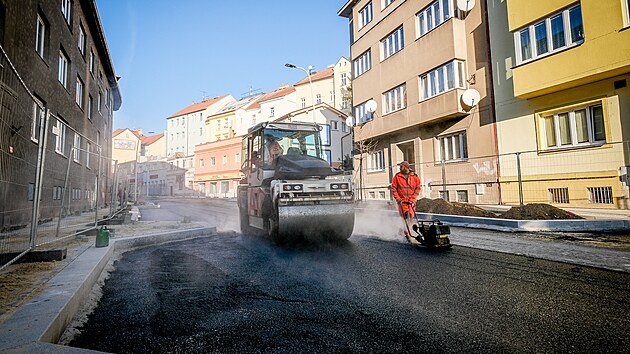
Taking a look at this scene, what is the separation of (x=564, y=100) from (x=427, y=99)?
5775 millimetres

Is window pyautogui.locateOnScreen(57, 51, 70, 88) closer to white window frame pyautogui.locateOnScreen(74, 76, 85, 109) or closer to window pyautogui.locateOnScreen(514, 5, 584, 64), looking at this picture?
white window frame pyautogui.locateOnScreen(74, 76, 85, 109)

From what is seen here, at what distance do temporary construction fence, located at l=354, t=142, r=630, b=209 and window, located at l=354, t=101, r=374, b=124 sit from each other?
19.1 ft

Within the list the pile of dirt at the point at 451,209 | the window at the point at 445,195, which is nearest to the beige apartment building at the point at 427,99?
the window at the point at 445,195

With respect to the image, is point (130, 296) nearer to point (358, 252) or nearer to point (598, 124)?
point (358, 252)

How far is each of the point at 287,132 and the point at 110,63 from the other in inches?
853

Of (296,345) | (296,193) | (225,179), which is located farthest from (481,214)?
(225,179)

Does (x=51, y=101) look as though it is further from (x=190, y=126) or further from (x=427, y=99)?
(x=190, y=126)

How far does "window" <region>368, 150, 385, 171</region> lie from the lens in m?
20.8

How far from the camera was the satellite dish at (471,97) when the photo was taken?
14117 millimetres

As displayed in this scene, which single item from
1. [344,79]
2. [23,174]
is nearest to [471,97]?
[23,174]

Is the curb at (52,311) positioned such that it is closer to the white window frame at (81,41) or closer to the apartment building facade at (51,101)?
the apartment building facade at (51,101)

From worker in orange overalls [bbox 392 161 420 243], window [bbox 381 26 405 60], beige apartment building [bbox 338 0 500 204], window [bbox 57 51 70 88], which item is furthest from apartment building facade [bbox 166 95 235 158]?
worker in orange overalls [bbox 392 161 420 243]

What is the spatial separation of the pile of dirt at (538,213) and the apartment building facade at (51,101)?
9.95 m

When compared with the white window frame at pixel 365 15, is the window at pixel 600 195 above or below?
below
